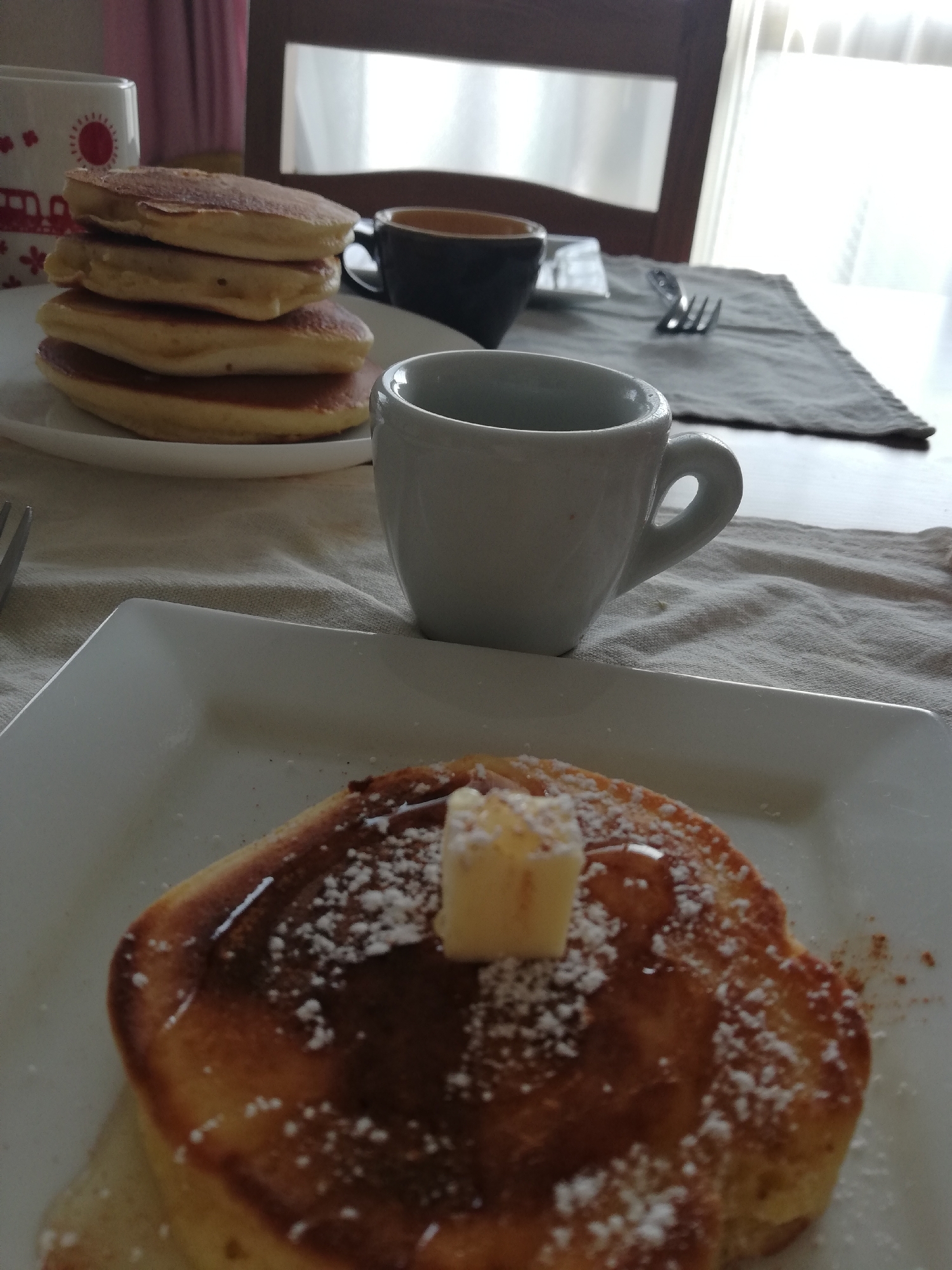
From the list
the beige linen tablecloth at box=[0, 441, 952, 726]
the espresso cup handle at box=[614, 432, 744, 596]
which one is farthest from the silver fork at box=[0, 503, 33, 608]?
the espresso cup handle at box=[614, 432, 744, 596]

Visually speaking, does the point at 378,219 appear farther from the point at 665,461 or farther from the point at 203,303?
the point at 665,461

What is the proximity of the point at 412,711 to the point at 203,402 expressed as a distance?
47cm

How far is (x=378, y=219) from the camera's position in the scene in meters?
1.34

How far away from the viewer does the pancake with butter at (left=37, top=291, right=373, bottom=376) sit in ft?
3.21

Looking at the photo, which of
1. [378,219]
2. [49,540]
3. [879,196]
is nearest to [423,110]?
[879,196]

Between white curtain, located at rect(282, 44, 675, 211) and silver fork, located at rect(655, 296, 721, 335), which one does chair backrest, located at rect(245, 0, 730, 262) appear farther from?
white curtain, located at rect(282, 44, 675, 211)

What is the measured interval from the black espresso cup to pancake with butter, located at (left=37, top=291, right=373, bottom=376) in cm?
27

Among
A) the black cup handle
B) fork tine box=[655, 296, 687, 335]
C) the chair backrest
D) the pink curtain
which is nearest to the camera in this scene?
the black cup handle

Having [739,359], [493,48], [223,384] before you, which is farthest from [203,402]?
[493,48]

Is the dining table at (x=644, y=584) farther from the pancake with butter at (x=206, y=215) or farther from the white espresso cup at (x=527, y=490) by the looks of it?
the pancake with butter at (x=206, y=215)

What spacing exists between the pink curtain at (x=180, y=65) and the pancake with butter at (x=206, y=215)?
214 cm

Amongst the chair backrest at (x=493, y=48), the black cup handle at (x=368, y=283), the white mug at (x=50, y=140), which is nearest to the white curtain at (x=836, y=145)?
the chair backrest at (x=493, y=48)

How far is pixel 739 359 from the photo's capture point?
1.47 m

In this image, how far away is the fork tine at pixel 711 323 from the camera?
1.56 m
